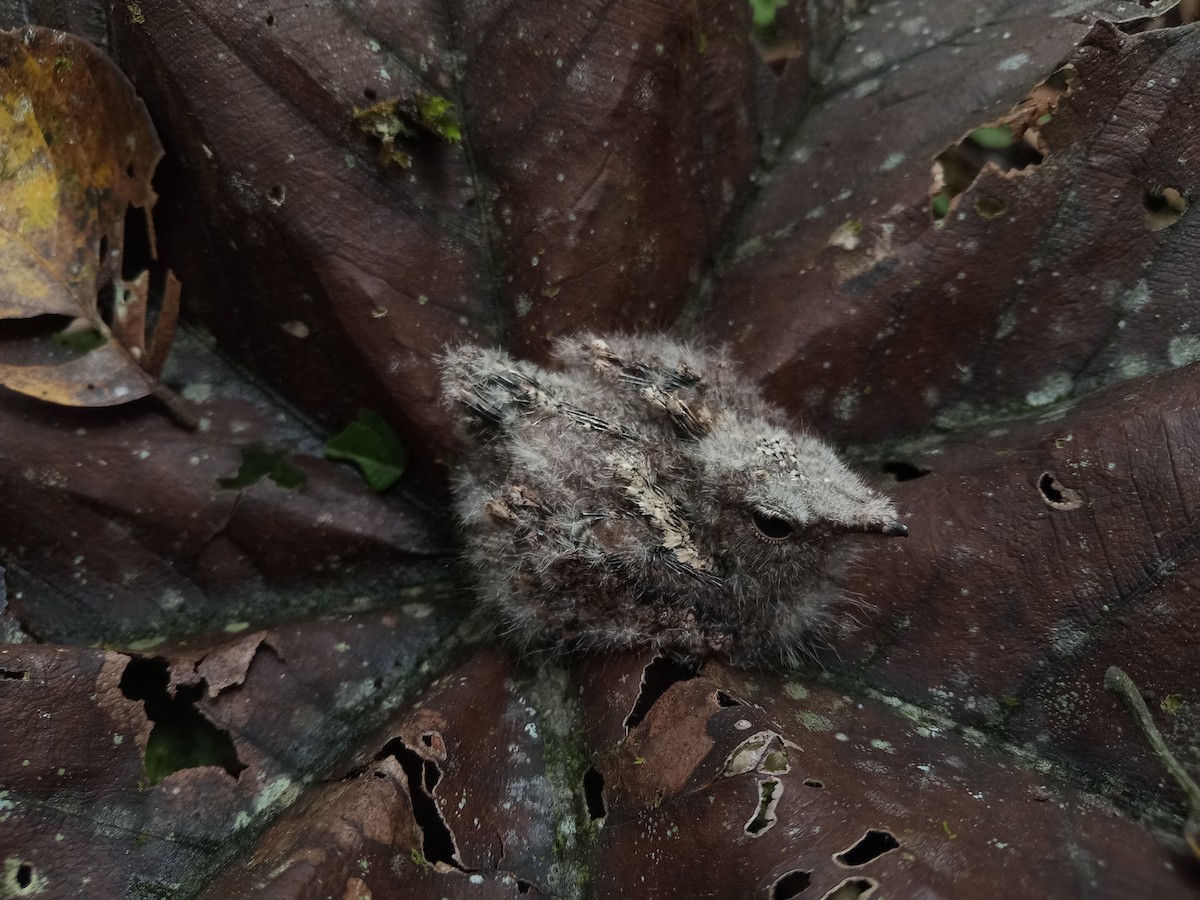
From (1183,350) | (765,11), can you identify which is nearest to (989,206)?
(1183,350)

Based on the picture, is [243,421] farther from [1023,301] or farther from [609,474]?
[1023,301]

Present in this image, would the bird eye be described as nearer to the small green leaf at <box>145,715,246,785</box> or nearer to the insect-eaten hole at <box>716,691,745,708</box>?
the insect-eaten hole at <box>716,691,745,708</box>

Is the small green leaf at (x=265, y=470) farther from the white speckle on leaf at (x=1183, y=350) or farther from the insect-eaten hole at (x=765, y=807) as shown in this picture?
the white speckle on leaf at (x=1183, y=350)

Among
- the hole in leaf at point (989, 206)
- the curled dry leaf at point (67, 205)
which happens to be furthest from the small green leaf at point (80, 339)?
the hole in leaf at point (989, 206)

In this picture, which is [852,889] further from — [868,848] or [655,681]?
[655,681]

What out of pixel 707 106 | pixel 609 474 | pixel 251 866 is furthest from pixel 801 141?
pixel 251 866

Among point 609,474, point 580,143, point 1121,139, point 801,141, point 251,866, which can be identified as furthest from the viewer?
point 801,141

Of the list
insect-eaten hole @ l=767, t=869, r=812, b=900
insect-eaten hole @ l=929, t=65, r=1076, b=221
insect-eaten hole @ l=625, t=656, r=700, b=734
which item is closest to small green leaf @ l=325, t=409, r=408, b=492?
insect-eaten hole @ l=625, t=656, r=700, b=734
